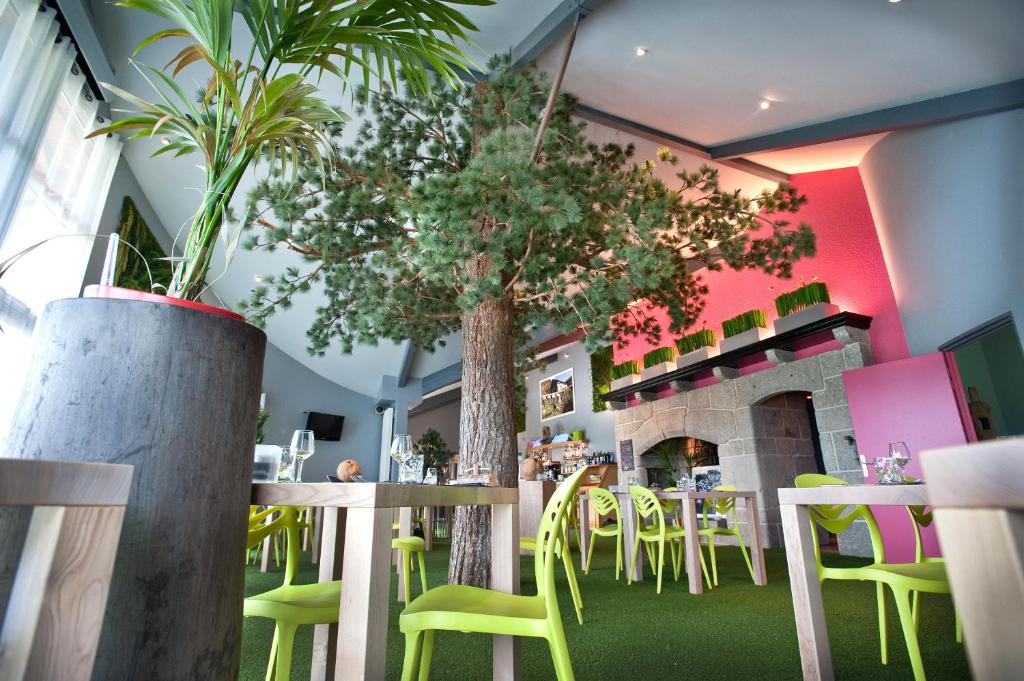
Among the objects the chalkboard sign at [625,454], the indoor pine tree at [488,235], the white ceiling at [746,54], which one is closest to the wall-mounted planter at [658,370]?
the chalkboard sign at [625,454]

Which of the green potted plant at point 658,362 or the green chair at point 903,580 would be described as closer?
the green chair at point 903,580

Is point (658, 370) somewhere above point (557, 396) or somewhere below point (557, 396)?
below

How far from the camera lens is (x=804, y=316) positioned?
5875 millimetres

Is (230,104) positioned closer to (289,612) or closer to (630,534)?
(289,612)

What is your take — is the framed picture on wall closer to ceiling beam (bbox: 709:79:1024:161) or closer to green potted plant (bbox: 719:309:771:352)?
green potted plant (bbox: 719:309:771:352)

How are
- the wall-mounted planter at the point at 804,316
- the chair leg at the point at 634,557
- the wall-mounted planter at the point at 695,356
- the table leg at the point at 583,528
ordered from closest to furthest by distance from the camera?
the chair leg at the point at 634,557, the table leg at the point at 583,528, the wall-mounted planter at the point at 804,316, the wall-mounted planter at the point at 695,356

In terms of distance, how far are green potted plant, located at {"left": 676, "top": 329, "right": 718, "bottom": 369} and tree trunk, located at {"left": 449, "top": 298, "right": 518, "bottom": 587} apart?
4.42 m

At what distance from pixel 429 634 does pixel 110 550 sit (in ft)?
3.85

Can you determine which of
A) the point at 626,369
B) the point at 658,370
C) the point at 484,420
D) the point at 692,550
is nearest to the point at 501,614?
the point at 484,420

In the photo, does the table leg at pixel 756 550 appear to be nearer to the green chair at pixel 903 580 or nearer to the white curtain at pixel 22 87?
the green chair at pixel 903 580

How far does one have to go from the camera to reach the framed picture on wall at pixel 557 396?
39.8ft

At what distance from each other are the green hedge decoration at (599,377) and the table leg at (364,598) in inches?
399

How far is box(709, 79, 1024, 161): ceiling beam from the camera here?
12.1 ft

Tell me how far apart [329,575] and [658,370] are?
706 cm
